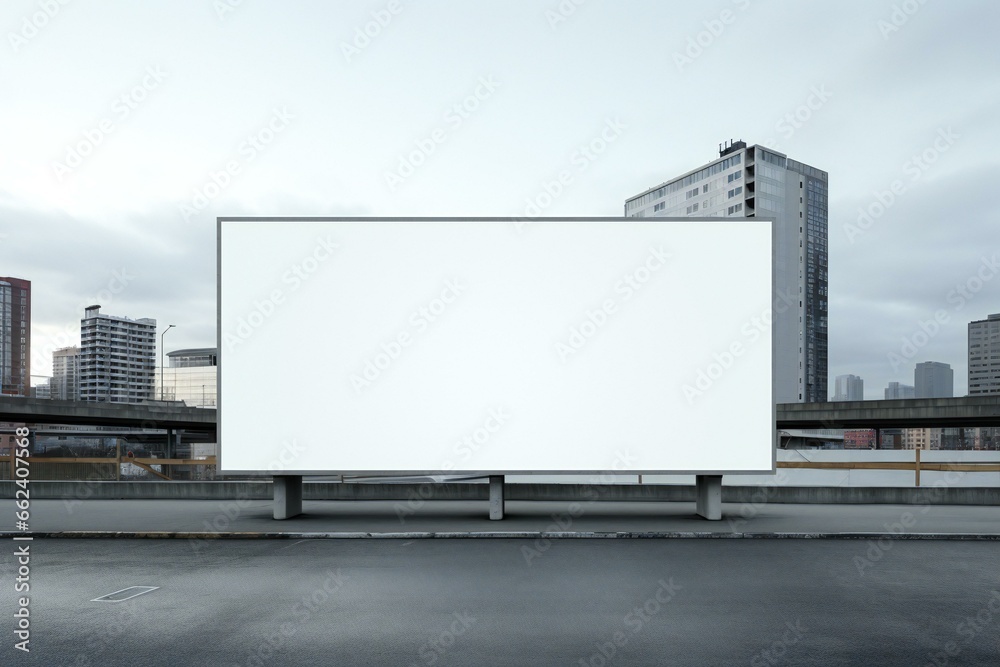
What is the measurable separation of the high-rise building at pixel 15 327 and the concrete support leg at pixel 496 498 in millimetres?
105846

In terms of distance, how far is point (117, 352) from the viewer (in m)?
111

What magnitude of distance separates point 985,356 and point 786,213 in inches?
2007

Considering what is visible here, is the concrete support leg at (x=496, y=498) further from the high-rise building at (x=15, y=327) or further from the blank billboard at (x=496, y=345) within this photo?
the high-rise building at (x=15, y=327)

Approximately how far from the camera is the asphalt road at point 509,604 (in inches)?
245

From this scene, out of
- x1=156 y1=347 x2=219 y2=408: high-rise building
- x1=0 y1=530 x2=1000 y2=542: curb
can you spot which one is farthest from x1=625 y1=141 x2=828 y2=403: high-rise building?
x1=0 y1=530 x2=1000 y2=542: curb

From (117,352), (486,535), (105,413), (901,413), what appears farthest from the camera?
(117,352)

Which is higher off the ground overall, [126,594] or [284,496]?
[126,594]

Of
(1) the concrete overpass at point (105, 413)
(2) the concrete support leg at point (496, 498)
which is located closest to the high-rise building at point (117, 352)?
(1) the concrete overpass at point (105, 413)

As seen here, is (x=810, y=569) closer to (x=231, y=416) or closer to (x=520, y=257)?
(x=520, y=257)

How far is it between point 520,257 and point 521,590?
6989 mm

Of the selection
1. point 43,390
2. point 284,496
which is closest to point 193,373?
point 43,390

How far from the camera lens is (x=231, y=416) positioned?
534 inches

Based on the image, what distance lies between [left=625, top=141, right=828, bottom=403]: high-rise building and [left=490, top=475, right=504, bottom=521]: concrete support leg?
88198 millimetres

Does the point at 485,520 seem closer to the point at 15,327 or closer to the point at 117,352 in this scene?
the point at 117,352
